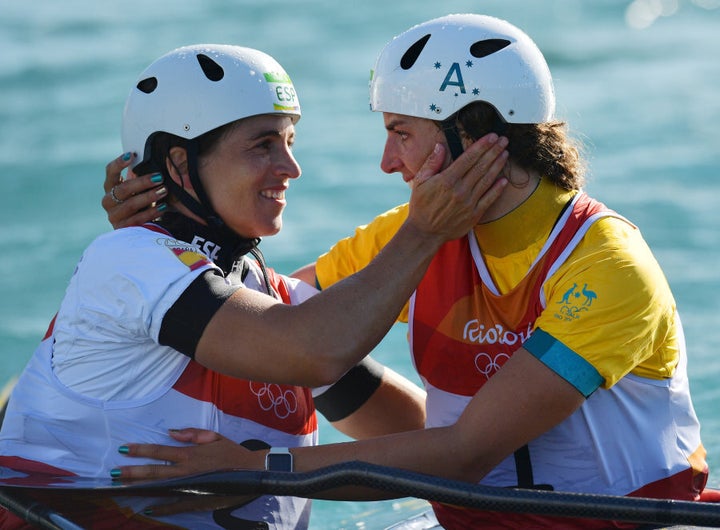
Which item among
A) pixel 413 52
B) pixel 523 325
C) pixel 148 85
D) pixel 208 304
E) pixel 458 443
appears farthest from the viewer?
pixel 148 85

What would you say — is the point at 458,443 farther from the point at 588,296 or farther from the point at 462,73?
the point at 462,73

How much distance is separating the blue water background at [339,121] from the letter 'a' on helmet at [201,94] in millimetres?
2117

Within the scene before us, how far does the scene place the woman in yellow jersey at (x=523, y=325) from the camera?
3213 millimetres

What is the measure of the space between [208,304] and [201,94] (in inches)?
31.0

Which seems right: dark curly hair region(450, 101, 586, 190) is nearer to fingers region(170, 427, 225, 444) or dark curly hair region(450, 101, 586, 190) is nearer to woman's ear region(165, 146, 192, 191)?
woman's ear region(165, 146, 192, 191)

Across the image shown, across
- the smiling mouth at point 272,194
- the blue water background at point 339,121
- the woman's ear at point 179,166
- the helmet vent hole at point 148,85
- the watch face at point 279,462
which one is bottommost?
the watch face at point 279,462

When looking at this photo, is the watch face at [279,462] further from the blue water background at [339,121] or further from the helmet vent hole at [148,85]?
the blue water background at [339,121]

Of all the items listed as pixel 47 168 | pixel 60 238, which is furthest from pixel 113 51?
pixel 60 238

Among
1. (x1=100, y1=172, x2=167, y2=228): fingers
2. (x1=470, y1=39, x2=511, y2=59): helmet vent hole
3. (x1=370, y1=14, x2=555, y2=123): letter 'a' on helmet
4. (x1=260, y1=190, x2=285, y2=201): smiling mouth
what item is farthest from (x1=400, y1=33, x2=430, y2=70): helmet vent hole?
(x1=100, y1=172, x2=167, y2=228): fingers

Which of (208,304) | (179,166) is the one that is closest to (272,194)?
(179,166)

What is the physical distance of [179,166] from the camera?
367 centimetres

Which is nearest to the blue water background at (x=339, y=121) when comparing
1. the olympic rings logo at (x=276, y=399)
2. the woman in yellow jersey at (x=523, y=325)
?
the olympic rings logo at (x=276, y=399)

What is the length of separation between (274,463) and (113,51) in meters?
12.5

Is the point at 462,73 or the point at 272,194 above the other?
the point at 462,73
